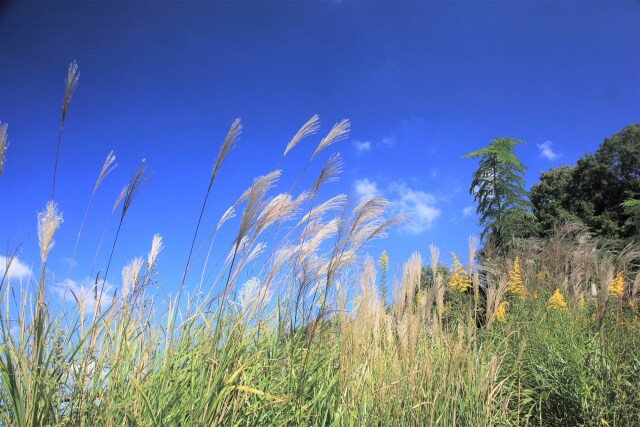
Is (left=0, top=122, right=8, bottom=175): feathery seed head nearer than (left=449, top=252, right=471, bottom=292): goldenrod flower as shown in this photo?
Yes

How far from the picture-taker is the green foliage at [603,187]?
21.6m

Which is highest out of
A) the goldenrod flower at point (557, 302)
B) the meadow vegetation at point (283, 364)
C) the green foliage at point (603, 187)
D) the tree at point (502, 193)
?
the green foliage at point (603, 187)

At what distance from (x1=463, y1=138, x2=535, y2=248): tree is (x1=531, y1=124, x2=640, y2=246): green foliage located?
28.6 feet

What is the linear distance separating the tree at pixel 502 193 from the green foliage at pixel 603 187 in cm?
871

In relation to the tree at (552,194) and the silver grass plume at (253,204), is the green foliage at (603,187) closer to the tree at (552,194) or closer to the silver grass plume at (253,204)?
the tree at (552,194)

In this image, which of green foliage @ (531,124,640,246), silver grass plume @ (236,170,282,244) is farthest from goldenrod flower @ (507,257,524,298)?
green foliage @ (531,124,640,246)

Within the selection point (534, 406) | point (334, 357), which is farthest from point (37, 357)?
point (534, 406)

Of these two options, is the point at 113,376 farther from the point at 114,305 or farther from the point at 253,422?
the point at 253,422

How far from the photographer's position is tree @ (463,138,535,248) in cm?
1300

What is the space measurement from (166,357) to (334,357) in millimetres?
1001

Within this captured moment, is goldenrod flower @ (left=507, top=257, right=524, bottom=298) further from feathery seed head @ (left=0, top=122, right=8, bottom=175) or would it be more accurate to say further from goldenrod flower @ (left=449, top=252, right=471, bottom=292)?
feathery seed head @ (left=0, top=122, right=8, bottom=175)

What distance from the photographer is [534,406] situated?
383 centimetres

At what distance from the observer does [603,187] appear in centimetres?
2262

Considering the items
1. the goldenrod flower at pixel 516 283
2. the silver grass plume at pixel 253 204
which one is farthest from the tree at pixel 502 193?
the silver grass plume at pixel 253 204
